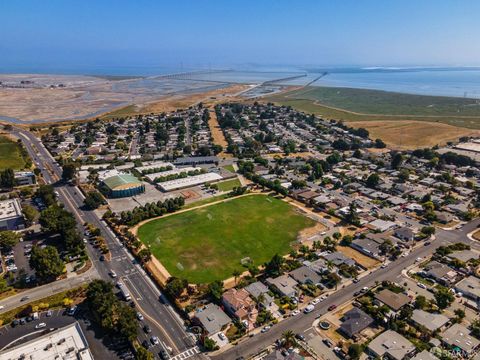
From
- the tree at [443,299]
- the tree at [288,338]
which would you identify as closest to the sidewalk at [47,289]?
the tree at [288,338]

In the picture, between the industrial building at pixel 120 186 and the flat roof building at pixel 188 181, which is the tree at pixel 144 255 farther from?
the flat roof building at pixel 188 181

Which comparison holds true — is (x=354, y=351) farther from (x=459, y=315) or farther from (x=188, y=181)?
(x=188, y=181)

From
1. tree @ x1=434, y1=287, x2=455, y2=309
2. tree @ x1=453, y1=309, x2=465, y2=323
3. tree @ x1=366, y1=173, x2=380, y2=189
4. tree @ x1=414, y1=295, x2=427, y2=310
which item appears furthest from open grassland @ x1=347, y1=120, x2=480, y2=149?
tree @ x1=453, y1=309, x2=465, y2=323

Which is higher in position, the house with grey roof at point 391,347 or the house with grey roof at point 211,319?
the house with grey roof at point 211,319

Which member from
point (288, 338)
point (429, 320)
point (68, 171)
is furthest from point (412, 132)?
point (68, 171)

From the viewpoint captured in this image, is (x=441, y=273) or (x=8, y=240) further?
(x=8, y=240)

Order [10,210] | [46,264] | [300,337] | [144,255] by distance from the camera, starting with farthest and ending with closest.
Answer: [10,210], [144,255], [46,264], [300,337]
